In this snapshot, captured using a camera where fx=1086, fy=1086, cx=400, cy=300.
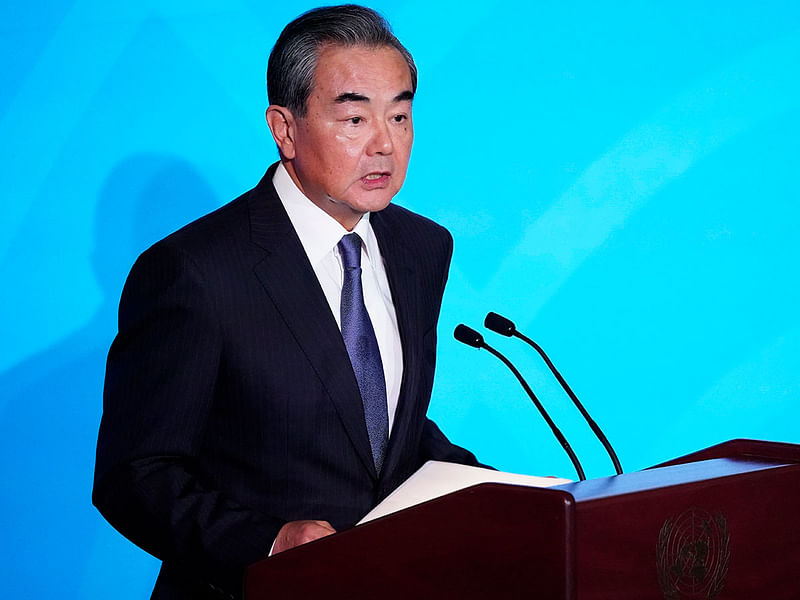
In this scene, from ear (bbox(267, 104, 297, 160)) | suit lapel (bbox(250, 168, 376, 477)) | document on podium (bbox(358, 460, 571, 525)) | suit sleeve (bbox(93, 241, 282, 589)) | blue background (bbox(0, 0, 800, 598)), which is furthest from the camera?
blue background (bbox(0, 0, 800, 598))

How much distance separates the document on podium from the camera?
1.48 meters

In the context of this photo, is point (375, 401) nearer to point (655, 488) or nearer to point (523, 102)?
point (655, 488)

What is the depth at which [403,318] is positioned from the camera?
2.05 m

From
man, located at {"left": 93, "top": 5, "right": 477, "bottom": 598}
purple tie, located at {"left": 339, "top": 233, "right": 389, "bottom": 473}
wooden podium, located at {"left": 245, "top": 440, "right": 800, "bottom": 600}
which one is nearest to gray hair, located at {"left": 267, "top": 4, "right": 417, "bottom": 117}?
man, located at {"left": 93, "top": 5, "right": 477, "bottom": 598}

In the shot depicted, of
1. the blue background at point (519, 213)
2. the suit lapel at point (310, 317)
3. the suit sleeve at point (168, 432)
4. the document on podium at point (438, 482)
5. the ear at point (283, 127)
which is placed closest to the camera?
the document on podium at point (438, 482)

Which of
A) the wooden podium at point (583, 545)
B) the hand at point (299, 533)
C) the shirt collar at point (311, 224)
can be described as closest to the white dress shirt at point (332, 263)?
the shirt collar at point (311, 224)

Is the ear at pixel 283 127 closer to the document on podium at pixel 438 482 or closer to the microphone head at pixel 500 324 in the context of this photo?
the microphone head at pixel 500 324

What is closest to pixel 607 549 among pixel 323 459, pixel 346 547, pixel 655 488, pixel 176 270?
pixel 655 488

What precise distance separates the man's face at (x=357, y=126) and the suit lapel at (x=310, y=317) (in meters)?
0.13

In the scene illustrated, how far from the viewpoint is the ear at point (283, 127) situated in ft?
6.37

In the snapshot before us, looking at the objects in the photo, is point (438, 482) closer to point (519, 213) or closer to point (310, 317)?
point (310, 317)

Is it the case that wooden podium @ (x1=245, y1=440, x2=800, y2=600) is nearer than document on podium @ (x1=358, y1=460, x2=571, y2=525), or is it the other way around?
wooden podium @ (x1=245, y1=440, x2=800, y2=600)

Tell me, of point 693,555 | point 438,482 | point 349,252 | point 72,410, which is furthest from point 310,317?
point 72,410

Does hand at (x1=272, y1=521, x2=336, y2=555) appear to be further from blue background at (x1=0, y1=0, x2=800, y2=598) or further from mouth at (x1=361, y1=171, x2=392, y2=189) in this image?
blue background at (x1=0, y1=0, x2=800, y2=598)
